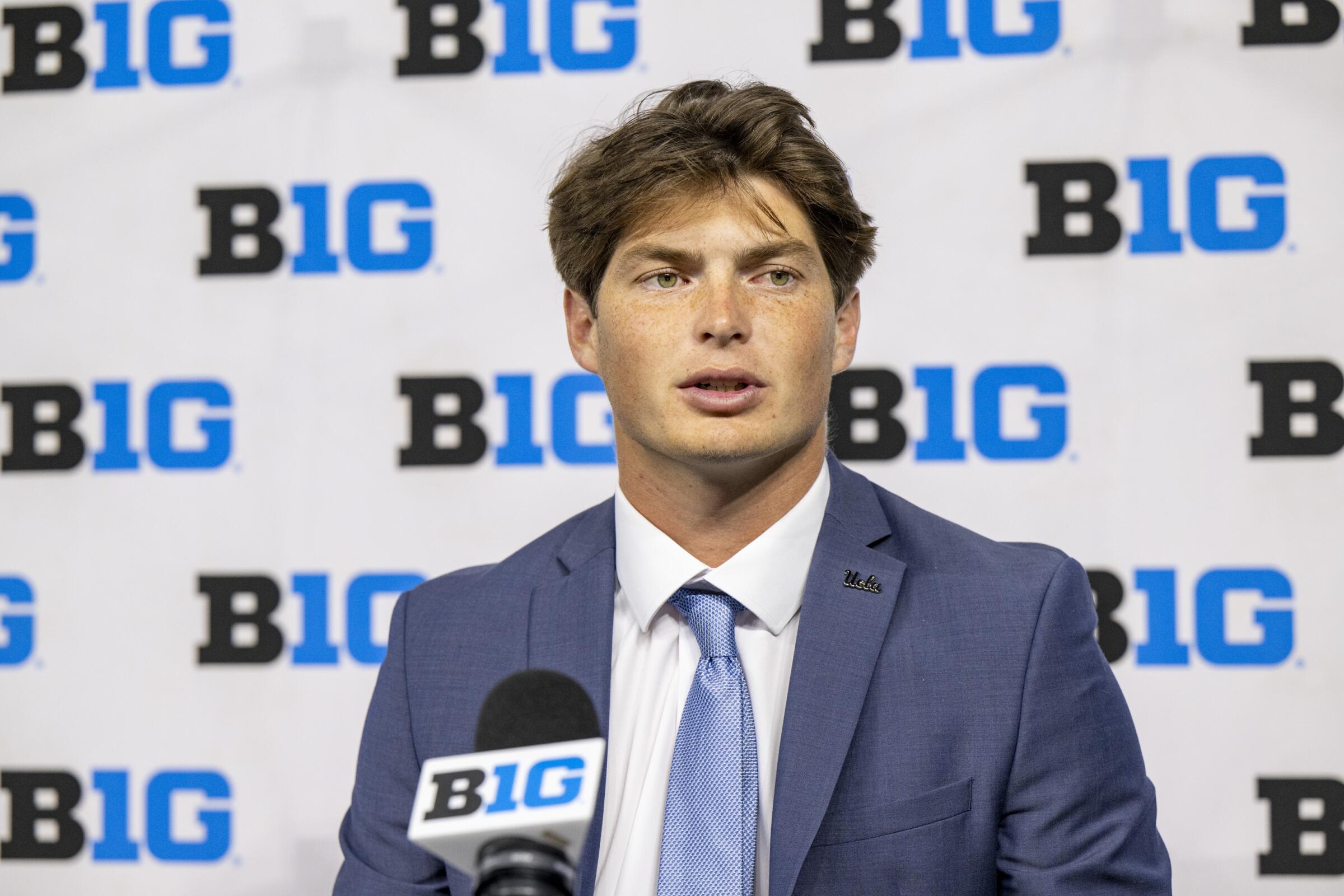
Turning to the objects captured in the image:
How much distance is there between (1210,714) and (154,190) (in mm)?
2533

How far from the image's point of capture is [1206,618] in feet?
8.00

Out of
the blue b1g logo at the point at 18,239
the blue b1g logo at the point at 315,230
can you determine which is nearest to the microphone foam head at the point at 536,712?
the blue b1g logo at the point at 315,230

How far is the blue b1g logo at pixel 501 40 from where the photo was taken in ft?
8.68

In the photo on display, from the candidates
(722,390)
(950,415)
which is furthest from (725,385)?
(950,415)

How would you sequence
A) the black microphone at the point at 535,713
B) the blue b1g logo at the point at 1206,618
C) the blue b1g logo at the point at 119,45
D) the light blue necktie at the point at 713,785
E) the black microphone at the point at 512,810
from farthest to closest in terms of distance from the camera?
1. the blue b1g logo at the point at 119,45
2. the blue b1g logo at the point at 1206,618
3. the light blue necktie at the point at 713,785
4. the black microphone at the point at 535,713
5. the black microphone at the point at 512,810

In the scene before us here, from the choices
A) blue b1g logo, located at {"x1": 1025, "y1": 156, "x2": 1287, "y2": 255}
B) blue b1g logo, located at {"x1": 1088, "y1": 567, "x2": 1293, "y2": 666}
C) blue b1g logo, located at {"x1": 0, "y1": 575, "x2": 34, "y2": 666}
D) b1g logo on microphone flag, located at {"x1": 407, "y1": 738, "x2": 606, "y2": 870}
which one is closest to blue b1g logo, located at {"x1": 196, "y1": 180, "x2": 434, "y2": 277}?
blue b1g logo, located at {"x1": 0, "y1": 575, "x2": 34, "y2": 666}

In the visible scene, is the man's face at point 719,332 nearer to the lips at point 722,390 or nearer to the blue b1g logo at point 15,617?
the lips at point 722,390

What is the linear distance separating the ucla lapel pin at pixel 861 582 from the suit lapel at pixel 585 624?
0.32 m

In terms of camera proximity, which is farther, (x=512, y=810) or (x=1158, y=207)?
(x=1158, y=207)

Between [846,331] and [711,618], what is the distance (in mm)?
491

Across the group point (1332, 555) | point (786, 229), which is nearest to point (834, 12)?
point (786, 229)

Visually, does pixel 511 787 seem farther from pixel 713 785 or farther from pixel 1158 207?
pixel 1158 207

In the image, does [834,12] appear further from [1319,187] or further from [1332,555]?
[1332,555]

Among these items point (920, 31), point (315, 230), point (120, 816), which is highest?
point (920, 31)
